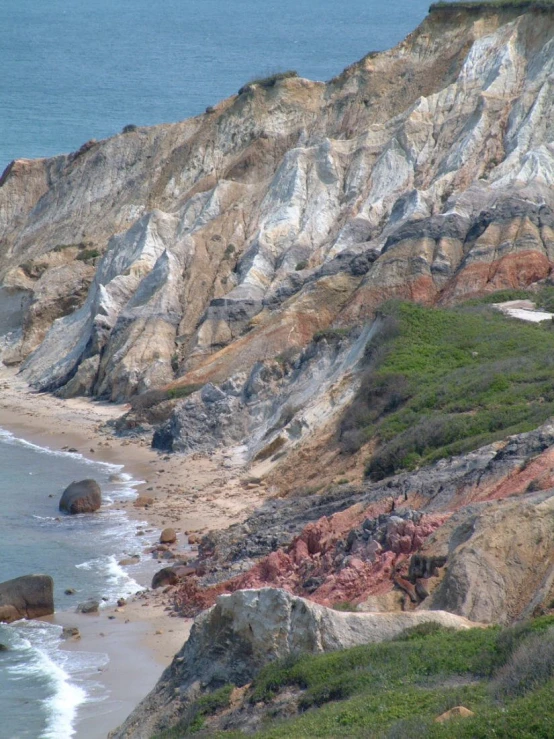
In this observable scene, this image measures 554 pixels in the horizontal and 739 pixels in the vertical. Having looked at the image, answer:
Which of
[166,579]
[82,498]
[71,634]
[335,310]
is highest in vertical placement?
[335,310]

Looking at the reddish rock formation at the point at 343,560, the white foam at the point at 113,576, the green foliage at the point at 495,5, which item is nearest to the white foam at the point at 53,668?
the white foam at the point at 113,576

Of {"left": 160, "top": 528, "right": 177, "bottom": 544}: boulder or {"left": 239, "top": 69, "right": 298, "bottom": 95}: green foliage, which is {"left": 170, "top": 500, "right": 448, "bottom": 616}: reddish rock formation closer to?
{"left": 160, "top": 528, "right": 177, "bottom": 544}: boulder

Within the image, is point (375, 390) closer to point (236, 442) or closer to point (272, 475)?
point (272, 475)

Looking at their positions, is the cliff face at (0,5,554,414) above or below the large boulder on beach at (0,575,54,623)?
above

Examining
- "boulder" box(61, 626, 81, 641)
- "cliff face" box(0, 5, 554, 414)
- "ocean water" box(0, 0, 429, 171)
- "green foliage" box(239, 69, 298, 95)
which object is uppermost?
"ocean water" box(0, 0, 429, 171)

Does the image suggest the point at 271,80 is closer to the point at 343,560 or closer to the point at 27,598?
the point at 27,598

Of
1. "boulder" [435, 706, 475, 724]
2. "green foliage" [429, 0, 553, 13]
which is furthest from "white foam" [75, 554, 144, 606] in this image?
"green foliage" [429, 0, 553, 13]

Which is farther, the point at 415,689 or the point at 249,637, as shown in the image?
the point at 249,637

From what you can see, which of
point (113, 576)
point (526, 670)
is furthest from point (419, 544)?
point (113, 576)
